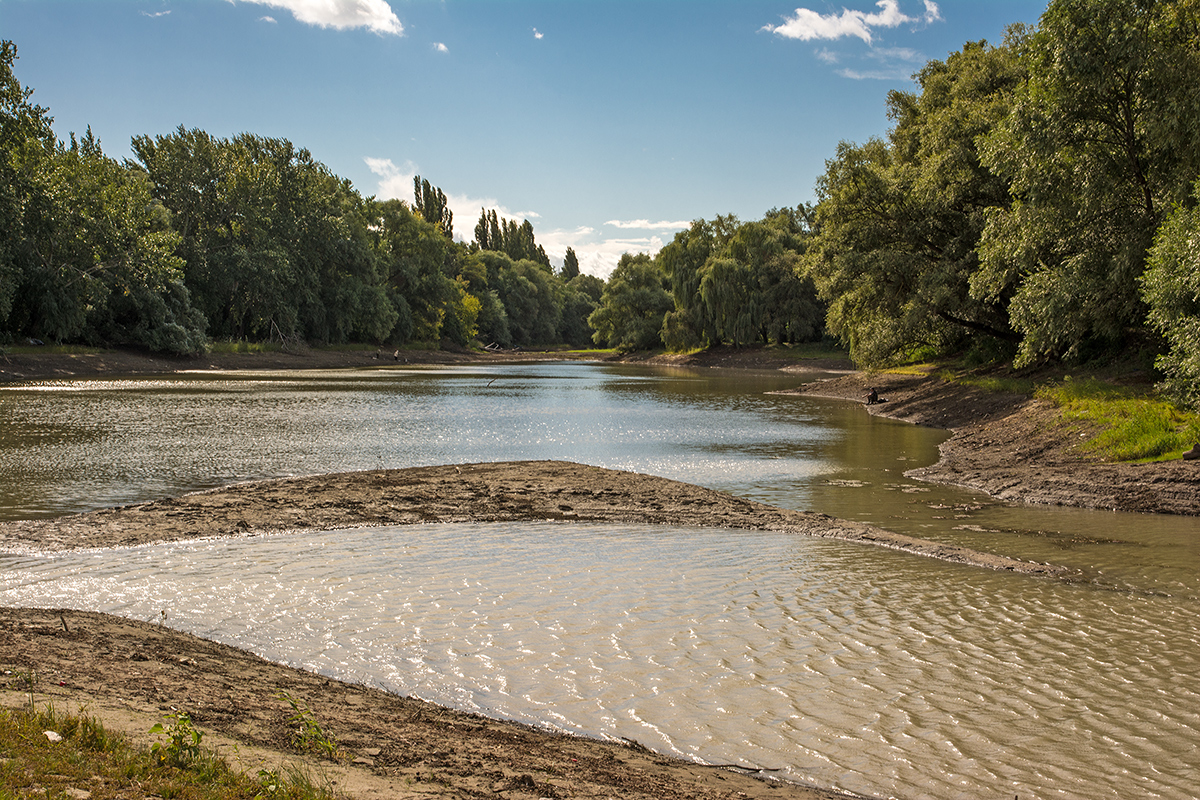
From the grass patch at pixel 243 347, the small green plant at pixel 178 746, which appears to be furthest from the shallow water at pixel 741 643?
the grass patch at pixel 243 347

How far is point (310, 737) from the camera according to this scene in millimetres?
A: 4746

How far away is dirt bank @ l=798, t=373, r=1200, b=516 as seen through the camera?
14898 mm

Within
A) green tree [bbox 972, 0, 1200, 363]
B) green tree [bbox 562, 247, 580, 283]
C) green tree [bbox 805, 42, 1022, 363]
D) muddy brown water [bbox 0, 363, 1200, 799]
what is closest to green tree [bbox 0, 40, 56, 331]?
muddy brown water [bbox 0, 363, 1200, 799]

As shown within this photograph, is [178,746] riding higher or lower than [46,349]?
lower

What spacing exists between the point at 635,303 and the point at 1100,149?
256 ft

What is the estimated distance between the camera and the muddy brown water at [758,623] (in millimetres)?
5727

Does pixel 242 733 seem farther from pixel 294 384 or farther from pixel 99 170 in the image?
pixel 99 170

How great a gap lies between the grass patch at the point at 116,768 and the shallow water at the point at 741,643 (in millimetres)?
2459

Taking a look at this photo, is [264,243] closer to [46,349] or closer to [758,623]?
[46,349]

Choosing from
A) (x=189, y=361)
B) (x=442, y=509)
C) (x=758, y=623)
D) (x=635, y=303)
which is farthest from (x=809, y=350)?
(x=758, y=623)

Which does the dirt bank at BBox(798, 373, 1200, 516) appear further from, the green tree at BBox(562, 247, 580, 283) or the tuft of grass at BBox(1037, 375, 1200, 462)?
the green tree at BBox(562, 247, 580, 283)

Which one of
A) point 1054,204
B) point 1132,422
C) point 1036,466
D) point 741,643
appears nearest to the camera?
point 741,643

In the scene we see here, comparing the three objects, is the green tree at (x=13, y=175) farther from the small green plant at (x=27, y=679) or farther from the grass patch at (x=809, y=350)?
the grass patch at (x=809, y=350)

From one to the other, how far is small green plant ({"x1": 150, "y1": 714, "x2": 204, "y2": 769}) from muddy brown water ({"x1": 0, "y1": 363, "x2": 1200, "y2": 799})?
2.40 m
